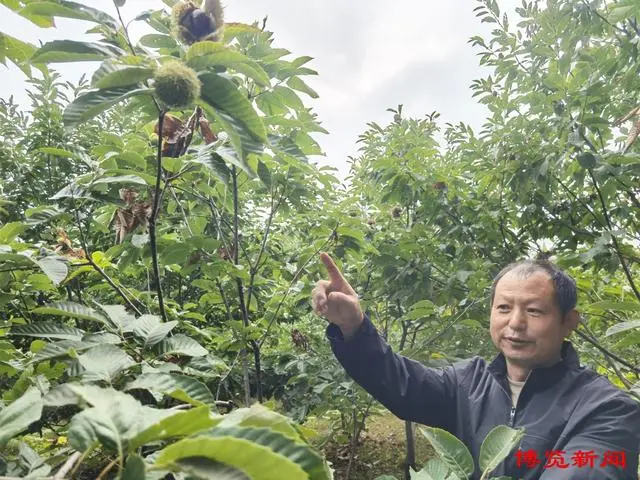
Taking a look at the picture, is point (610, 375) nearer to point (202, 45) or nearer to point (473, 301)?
point (473, 301)

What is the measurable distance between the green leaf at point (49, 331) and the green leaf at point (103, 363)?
0.73 feet

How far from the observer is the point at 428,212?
250 centimetres

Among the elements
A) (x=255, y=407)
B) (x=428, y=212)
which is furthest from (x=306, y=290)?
(x=255, y=407)

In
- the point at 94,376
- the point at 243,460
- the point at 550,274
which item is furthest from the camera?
the point at 550,274

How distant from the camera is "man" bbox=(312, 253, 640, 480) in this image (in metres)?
1.26

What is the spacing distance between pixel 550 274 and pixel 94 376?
4.75 feet

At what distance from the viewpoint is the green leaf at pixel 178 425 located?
0.33m

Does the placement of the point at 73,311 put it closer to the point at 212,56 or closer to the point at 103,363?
the point at 103,363

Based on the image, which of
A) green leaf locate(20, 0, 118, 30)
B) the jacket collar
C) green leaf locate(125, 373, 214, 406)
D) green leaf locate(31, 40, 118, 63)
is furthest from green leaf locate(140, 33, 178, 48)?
the jacket collar

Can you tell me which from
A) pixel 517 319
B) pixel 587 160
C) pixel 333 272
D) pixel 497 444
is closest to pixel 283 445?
pixel 497 444

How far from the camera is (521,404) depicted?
1449 mm

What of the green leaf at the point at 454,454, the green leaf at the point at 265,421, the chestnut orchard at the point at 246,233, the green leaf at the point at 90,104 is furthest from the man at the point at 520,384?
the green leaf at the point at 265,421

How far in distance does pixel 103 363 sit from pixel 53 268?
42cm

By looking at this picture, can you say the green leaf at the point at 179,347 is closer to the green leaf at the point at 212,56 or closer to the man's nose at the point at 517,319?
the green leaf at the point at 212,56
